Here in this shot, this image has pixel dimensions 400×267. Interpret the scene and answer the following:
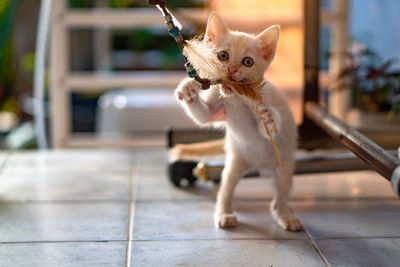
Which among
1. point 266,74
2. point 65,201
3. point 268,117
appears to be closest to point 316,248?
point 268,117

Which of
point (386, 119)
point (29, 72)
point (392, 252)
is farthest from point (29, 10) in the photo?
point (392, 252)

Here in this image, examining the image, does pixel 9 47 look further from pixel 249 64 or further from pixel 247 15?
pixel 249 64

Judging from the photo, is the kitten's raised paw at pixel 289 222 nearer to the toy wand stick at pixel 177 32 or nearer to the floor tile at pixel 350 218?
the floor tile at pixel 350 218

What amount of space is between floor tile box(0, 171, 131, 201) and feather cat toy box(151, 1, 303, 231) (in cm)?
49

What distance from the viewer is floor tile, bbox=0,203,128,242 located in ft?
4.23

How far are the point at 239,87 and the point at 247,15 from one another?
42.6 inches

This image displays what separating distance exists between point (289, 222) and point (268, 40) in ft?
1.67

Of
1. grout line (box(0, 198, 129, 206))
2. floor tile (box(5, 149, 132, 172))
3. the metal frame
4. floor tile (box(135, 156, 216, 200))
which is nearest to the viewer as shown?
the metal frame

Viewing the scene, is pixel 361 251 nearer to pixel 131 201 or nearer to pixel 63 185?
pixel 131 201

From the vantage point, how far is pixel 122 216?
4.81ft

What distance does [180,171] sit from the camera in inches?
69.7

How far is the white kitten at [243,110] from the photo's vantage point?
45.7 inches

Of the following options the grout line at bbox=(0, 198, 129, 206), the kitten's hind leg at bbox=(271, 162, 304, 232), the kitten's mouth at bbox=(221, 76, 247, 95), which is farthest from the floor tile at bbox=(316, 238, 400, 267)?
the grout line at bbox=(0, 198, 129, 206)

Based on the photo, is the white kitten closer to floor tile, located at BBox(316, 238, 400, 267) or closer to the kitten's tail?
floor tile, located at BBox(316, 238, 400, 267)
